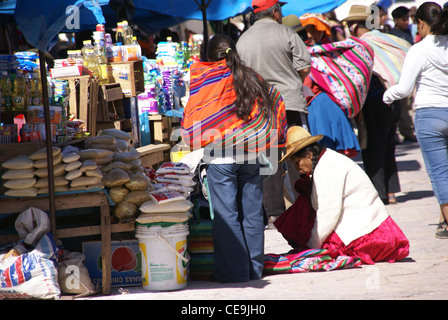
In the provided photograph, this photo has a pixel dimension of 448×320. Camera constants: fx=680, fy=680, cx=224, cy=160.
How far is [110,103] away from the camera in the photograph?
6.88 meters

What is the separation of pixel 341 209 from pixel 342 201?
0.20 ft

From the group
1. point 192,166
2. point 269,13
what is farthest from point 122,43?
point 192,166

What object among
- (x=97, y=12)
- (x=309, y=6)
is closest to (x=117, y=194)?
(x=97, y=12)

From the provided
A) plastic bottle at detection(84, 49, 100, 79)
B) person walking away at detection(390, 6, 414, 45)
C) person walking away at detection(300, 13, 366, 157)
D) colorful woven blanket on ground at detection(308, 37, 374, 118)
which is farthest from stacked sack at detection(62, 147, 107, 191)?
person walking away at detection(390, 6, 414, 45)

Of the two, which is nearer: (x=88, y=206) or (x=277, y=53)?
(x=88, y=206)

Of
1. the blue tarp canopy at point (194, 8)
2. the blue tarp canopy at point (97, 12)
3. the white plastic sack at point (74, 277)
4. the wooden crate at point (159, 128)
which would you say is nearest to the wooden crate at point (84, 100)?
the blue tarp canopy at point (97, 12)

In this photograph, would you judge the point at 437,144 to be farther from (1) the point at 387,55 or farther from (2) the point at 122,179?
(2) the point at 122,179

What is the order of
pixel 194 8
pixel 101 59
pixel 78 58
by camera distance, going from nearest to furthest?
pixel 78 58, pixel 101 59, pixel 194 8

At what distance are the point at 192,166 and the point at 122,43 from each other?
9.14ft

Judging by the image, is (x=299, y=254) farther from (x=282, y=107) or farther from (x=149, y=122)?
(x=149, y=122)

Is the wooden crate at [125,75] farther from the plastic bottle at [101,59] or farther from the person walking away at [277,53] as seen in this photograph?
the person walking away at [277,53]

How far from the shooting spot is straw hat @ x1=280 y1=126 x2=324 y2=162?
498 centimetres

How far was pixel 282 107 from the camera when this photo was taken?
4.96 m

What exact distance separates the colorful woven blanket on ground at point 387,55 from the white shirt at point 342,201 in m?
2.71
